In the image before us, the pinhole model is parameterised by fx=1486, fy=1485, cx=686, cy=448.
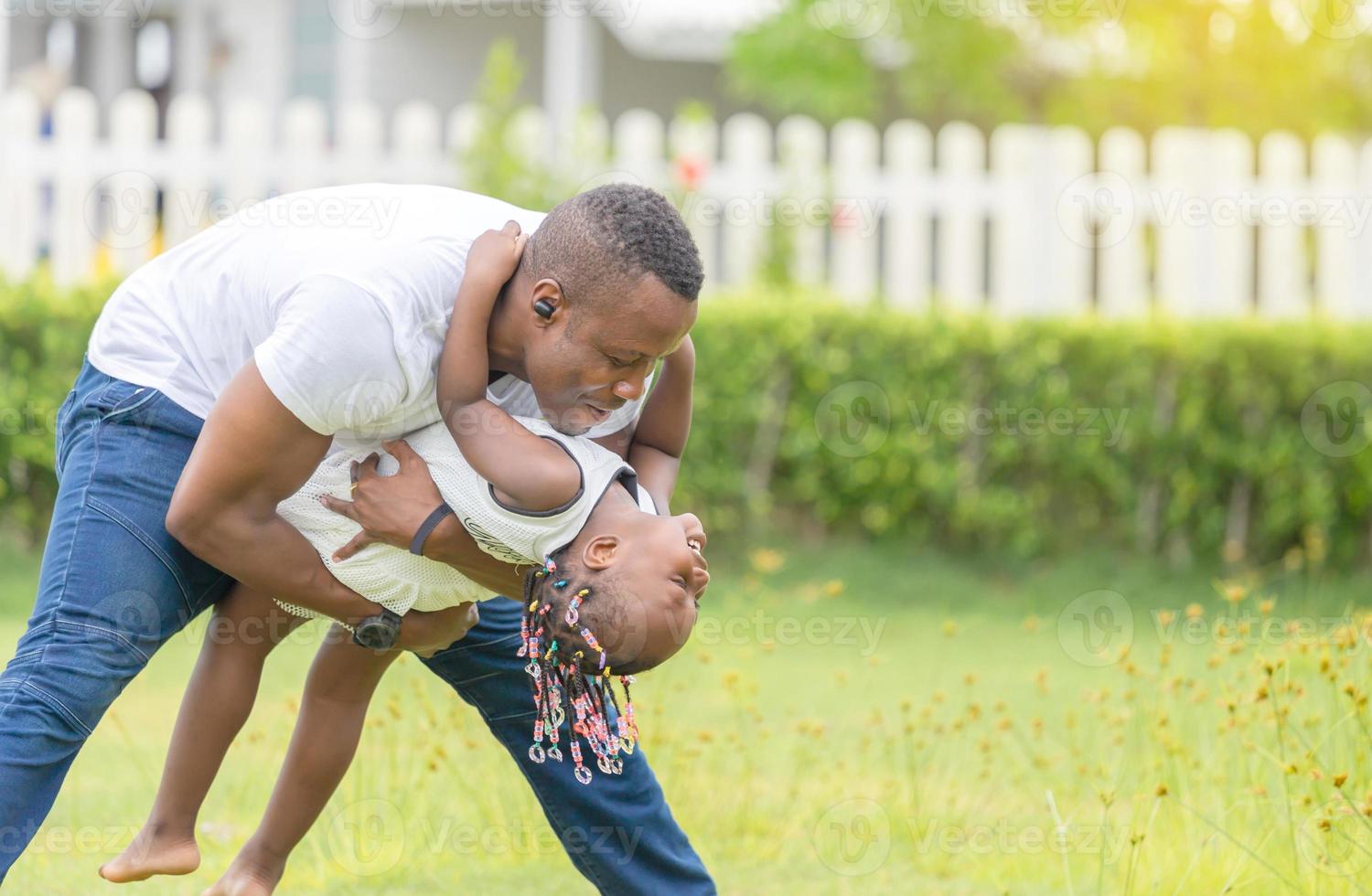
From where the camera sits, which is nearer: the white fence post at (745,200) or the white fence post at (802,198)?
the white fence post at (802,198)

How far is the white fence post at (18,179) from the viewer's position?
314 inches

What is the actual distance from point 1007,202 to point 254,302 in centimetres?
718

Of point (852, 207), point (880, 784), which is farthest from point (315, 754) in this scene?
point (852, 207)

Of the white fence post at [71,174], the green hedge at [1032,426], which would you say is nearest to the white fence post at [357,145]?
the white fence post at [71,174]

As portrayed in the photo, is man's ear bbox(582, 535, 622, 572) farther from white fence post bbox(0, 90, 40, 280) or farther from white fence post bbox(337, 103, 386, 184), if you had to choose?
white fence post bbox(0, 90, 40, 280)

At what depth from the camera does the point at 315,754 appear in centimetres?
296

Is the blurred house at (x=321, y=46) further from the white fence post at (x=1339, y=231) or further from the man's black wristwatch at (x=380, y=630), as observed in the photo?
the man's black wristwatch at (x=380, y=630)

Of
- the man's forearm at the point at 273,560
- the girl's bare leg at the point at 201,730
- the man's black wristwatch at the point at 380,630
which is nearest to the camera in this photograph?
the man's forearm at the point at 273,560

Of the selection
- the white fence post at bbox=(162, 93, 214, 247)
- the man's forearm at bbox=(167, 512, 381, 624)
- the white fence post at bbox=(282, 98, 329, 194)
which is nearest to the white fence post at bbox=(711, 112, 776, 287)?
the white fence post at bbox=(282, 98, 329, 194)

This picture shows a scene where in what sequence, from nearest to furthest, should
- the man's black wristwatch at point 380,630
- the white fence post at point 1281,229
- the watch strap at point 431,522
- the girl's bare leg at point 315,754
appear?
the watch strap at point 431,522 → the man's black wristwatch at point 380,630 → the girl's bare leg at point 315,754 → the white fence post at point 1281,229

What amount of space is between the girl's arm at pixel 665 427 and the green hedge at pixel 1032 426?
448 cm

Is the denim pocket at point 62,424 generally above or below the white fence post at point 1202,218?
above

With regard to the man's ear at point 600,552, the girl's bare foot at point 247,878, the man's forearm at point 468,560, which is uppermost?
the man's ear at point 600,552

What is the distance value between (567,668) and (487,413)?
0.47 m
